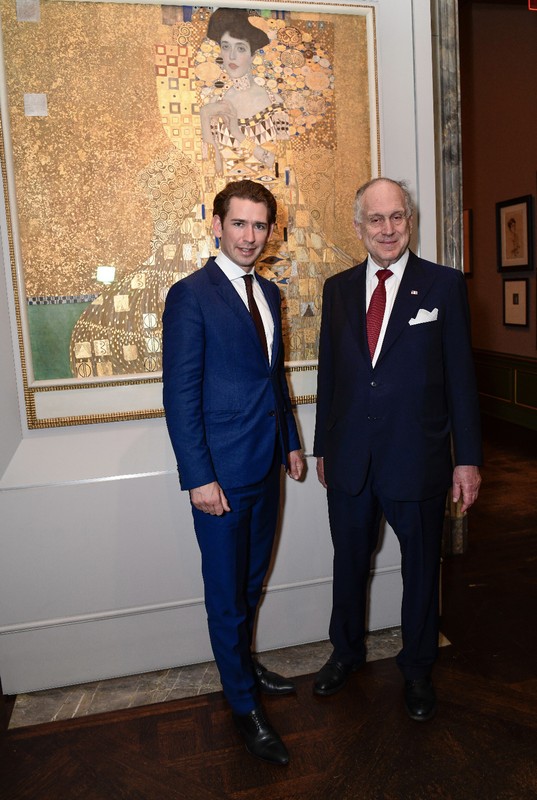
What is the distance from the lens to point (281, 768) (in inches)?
79.4

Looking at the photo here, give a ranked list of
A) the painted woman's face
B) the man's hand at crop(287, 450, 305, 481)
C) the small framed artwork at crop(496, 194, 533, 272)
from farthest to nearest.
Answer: the small framed artwork at crop(496, 194, 533, 272) → the painted woman's face → the man's hand at crop(287, 450, 305, 481)

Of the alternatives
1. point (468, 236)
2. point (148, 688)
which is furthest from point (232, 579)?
point (468, 236)

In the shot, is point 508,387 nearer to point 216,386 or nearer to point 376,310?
point 376,310

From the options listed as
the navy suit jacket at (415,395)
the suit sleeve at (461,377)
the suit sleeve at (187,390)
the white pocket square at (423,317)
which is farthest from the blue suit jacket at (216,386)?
the suit sleeve at (461,377)

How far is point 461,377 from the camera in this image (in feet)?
7.00

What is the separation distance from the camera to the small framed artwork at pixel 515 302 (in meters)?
6.29

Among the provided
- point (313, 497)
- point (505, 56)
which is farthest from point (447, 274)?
point (505, 56)

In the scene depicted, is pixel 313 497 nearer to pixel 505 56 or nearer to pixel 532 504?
pixel 532 504

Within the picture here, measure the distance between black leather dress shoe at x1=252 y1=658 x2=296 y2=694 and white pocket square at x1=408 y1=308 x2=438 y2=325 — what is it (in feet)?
4.54

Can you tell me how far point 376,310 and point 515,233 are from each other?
4.80m

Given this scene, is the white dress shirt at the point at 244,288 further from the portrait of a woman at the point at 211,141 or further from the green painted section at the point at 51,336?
the green painted section at the point at 51,336

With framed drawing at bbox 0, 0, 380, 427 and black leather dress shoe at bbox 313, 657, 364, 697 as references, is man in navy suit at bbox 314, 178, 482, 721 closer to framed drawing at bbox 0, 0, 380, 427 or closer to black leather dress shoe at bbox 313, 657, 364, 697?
black leather dress shoe at bbox 313, 657, 364, 697

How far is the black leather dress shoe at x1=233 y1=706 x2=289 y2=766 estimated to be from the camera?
203 centimetres

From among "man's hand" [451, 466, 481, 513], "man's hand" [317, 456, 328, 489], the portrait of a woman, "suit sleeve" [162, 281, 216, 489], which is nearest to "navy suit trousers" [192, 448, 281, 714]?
"suit sleeve" [162, 281, 216, 489]
